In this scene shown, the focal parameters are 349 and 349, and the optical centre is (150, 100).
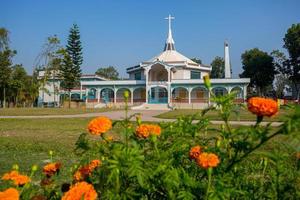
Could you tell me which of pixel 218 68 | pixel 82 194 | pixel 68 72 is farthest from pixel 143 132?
pixel 218 68

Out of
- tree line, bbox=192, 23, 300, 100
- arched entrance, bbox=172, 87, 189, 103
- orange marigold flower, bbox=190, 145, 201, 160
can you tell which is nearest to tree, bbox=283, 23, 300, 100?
tree line, bbox=192, 23, 300, 100

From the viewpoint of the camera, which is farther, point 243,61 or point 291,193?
point 243,61

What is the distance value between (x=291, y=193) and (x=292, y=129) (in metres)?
0.68

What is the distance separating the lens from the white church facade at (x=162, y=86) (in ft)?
125

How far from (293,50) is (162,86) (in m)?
16.5

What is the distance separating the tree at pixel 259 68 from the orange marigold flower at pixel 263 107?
47.2 metres

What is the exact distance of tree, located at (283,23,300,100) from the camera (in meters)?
40.9

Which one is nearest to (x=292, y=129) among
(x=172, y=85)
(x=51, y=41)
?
(x=172, y=85)

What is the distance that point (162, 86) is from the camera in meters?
38.8

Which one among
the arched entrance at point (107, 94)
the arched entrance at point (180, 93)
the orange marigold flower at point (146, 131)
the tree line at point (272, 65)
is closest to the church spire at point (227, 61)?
the tree line at point (272, 65)

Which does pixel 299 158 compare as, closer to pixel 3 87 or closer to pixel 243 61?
pixel 3 87

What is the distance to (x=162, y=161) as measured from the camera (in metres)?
1.38

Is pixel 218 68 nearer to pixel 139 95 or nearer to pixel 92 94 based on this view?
pixel 139 95

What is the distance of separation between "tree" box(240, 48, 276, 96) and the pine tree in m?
22.4
